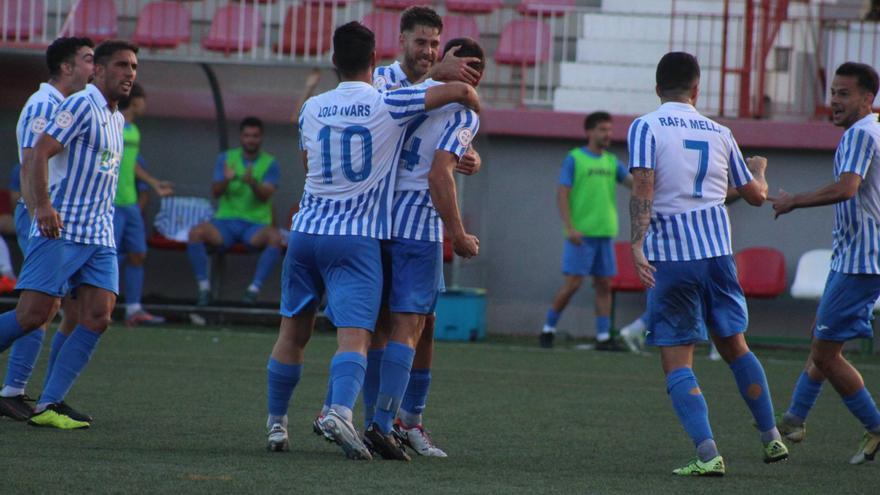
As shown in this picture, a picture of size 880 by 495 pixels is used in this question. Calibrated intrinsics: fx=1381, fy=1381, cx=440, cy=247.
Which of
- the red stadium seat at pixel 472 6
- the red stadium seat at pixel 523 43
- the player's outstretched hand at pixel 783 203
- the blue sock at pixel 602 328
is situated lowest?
the blue sock at pixel 602 328

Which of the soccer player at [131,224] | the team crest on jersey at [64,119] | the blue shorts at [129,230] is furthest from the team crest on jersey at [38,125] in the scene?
the blue shorts at [129,230]

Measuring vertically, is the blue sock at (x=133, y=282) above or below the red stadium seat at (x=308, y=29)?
below

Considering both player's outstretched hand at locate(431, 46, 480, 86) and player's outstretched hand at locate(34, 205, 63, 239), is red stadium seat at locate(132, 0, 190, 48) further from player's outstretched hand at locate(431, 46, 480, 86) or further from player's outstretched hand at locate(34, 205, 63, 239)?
player's outstretched hand at locate(431, 46, 480, 86)

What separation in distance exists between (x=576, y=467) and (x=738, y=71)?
9875 millimetres

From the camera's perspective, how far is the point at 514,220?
49.3ft

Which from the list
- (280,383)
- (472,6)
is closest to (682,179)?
(280,383)

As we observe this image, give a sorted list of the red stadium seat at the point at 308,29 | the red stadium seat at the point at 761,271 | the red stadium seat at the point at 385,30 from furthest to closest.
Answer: the red stadium seat at the point at 308,29, the red stadium seat at the point at 385,30, the red stadium seat at the point at 761,271

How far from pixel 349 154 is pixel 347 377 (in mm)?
964

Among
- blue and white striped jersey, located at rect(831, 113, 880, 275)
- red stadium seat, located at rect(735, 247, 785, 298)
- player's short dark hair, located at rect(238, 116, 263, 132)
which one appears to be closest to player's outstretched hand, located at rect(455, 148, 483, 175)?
blue and white striped jersey, located at rect(831, 113, 880, 275)

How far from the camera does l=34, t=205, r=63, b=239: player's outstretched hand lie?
6.65 m

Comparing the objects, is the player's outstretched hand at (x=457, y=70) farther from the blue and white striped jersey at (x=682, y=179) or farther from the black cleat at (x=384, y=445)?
the black cleat at (x=384, y=445)

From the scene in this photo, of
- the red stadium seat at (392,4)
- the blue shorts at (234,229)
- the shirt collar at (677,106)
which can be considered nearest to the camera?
the shirt collar at (677,106)

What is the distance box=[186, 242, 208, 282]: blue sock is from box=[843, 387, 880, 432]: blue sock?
8.69 m

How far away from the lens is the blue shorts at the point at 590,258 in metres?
13.3
